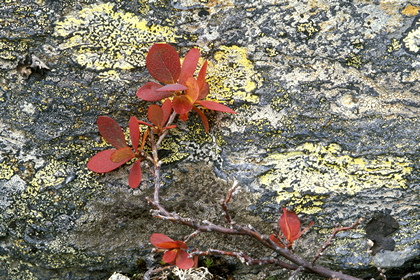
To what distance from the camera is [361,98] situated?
1760mm

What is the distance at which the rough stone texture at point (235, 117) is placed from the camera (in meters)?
1.76

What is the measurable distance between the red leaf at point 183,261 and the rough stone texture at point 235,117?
311 mm

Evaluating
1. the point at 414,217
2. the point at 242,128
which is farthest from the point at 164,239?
the point at 414,217

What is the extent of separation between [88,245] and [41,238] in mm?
223

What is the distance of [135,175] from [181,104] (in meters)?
0.36

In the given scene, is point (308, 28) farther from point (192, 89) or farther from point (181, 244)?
point (181, 244)

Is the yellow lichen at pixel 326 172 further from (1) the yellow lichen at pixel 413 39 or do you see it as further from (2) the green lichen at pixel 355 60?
(1) the yellow lichen at pixel 413 39

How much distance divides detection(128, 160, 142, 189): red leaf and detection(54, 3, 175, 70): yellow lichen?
46 cm

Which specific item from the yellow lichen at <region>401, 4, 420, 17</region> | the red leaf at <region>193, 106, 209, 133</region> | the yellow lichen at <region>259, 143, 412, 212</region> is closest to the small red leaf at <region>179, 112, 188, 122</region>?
the red leaf at <region>193, 106, 209, 133</region>

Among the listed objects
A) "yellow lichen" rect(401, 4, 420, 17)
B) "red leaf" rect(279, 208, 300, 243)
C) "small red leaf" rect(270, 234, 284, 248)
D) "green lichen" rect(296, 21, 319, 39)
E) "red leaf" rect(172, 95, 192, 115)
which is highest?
"yellow lichen" rect(401, 4, 420, 17)

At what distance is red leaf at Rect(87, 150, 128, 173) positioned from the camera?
1.72m

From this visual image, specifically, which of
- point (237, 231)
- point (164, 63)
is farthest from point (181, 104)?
point (237, 231)

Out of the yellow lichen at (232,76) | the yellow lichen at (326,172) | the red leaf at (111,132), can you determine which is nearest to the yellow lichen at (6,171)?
the red leaf at (111,132)

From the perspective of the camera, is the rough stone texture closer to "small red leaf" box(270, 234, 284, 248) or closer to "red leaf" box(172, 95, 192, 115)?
"small red leaf" box(270, 234, 284, 248)
